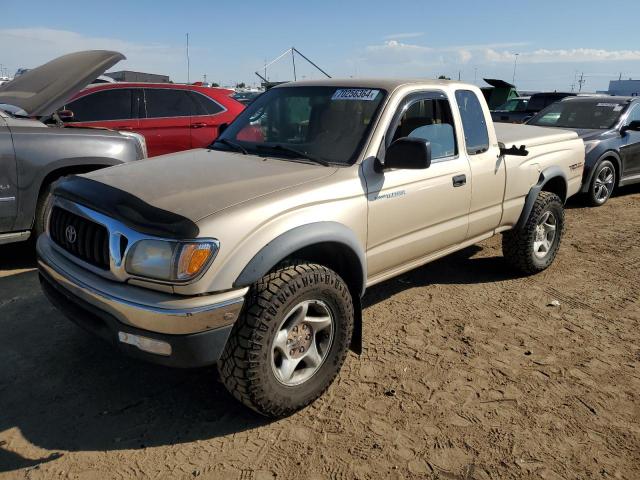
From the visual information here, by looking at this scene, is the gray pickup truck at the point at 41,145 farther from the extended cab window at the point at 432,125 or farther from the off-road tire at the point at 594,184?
the off-road tire at the point at 594,184

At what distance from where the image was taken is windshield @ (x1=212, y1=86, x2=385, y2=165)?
10.9ft

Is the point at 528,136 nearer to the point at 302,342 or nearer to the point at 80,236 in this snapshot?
the point at 302,342

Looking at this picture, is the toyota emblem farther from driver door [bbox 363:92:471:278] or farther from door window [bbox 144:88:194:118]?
door window [bbox 144:88:194:118]

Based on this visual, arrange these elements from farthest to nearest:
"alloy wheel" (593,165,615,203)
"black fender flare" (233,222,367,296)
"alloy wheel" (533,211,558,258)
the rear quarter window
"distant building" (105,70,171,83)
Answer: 1. "distant building" (105,70,171,83)
2. "alloy wheel" (593,165,615,203)
3. the rear quarter window
4. "alloy wheel" (533,211,558,258)
5. "black fender flare" (233,222,367,296)

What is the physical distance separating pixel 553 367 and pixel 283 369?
70.9 inches

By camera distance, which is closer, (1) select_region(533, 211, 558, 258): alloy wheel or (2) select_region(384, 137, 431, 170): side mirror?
(2) select_region(384, 137, 431, 170): side mirror

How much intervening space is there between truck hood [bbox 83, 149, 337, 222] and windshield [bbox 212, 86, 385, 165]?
0.54 ft

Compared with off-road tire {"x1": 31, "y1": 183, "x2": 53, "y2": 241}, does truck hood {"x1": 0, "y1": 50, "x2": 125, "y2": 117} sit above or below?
above

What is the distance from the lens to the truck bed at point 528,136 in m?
4.65

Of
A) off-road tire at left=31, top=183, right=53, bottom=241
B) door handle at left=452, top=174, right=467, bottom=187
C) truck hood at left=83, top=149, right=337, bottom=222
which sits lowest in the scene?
off-road tire at left=31, top=183, right=53, bottom=241

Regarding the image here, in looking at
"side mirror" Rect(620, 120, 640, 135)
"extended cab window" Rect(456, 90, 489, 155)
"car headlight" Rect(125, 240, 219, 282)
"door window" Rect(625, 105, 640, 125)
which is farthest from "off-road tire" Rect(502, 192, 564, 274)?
"door window" Rect(625, 105, 640, 125)

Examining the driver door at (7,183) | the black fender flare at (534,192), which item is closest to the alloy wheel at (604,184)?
the black fender flare at (534,192)

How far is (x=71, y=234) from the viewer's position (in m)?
2.78

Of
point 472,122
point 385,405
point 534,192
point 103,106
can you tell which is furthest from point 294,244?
point 103,106
